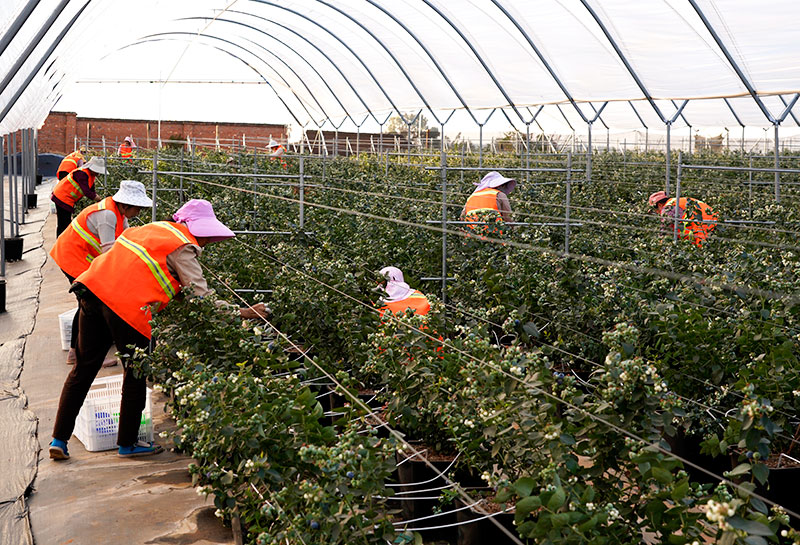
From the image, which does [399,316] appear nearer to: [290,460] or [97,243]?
[290,460]

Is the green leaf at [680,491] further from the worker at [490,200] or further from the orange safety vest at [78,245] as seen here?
the orange safety vest at [78,245]

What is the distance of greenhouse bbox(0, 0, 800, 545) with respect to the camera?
111 inches

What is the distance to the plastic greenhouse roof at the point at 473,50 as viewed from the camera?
28.5 feet

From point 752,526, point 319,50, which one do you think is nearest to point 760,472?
point 752,526

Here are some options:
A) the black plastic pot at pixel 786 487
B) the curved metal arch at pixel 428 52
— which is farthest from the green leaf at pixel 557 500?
the curved metal arch at pixel 428 52

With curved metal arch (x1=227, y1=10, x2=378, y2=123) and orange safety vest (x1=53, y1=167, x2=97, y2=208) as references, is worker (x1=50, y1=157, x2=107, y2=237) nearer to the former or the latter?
orange safety vest (x1=53, y1=167, x2=97, y2=208)

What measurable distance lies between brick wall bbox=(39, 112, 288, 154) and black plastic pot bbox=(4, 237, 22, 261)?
18.6 meters

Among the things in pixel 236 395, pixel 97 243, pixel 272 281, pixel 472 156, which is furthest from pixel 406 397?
pixel 472 156

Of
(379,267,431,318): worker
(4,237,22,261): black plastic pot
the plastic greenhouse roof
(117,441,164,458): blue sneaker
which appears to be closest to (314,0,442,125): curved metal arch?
the plastic greenhouse roof

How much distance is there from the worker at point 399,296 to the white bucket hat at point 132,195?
5.72 ft

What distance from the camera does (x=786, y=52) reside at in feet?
28.1

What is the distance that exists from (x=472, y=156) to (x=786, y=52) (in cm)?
1228

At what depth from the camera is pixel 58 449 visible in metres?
4.84

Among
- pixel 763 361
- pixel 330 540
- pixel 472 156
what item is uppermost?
pixel 472 156
